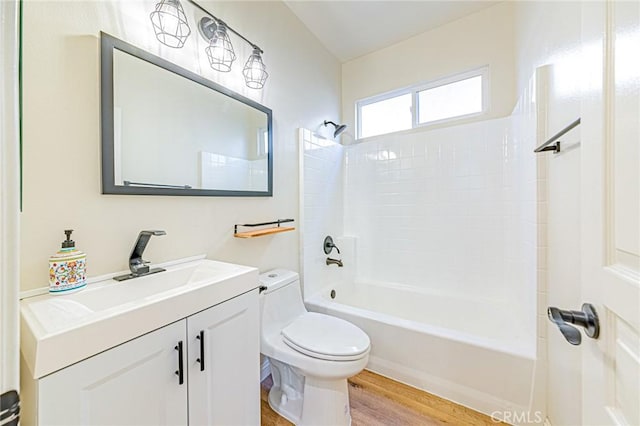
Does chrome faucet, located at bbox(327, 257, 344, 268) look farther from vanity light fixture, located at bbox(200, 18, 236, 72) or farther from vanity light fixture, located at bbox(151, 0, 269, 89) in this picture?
vanity light fixture, located at bbox(200, 18, 236, 72)

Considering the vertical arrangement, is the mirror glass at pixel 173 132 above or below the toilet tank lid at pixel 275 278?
above

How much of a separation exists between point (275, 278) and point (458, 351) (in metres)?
1.19

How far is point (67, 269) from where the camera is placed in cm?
86

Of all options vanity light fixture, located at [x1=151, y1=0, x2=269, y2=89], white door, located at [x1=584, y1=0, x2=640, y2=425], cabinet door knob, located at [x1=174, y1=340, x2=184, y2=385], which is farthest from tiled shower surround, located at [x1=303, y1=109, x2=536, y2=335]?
cabinet door knob, located at [x1=174, y1=340, x2=184, y2=385]

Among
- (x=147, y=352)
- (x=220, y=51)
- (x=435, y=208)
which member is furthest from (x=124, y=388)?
(x=435, y=208)

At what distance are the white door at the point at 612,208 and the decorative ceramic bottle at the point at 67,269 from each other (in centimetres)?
144

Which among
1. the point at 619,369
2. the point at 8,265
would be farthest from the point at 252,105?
the point at 619,369

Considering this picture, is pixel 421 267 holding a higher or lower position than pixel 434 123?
lower

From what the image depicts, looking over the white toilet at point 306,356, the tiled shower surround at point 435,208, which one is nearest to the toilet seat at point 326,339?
the white toilet at point 306,356

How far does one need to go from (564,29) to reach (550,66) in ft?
0.73

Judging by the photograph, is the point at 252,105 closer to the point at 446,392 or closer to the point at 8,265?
the point at 8,265

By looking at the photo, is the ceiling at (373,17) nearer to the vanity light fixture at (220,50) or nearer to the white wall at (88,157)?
the white wall at (88,157)

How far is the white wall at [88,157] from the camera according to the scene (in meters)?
0.84

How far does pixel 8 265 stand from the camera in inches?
13.5
